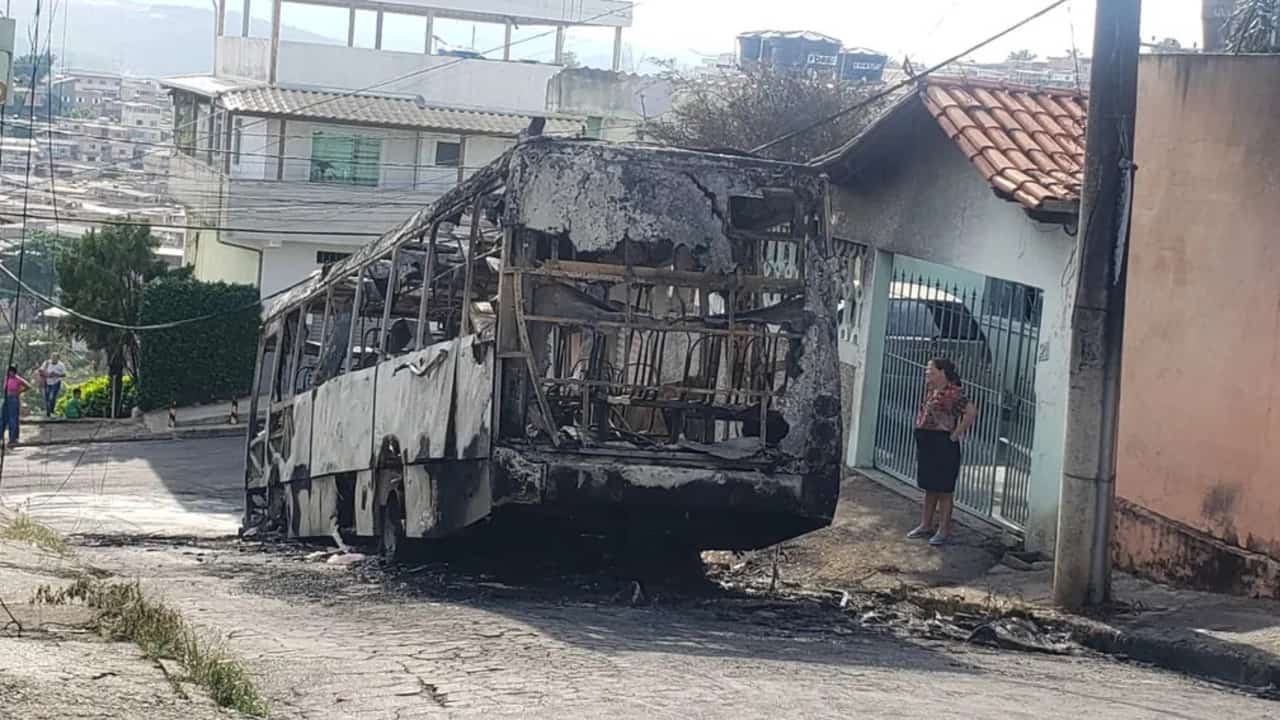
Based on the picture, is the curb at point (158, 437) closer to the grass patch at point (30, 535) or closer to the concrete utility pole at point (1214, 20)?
the grass patch at point (30, 535)

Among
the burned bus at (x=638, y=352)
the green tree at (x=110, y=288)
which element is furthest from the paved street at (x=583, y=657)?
the green tree at (x=110, y=288)

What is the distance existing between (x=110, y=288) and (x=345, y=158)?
6859mm

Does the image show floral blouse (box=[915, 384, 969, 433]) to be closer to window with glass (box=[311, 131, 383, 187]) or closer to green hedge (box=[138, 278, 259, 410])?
green hedge (box=[138, 278, 259, 410])

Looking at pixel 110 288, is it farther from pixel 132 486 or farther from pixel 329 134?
pixel 132 486

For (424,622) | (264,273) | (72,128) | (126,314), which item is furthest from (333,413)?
(72,128)

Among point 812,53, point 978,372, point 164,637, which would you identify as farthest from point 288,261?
point 164,637

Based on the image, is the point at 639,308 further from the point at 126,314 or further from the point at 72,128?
the point at 72,128

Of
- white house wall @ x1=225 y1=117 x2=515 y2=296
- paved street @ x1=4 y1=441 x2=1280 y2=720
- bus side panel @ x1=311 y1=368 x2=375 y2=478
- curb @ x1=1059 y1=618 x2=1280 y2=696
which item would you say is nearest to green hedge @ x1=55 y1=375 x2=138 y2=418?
white house wall @ x1=225 y1=117 x2=515 y2=296

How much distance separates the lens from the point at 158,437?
30656mm

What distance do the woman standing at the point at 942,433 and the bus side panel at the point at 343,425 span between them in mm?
4132

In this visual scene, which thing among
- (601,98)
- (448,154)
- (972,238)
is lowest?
(972,238)

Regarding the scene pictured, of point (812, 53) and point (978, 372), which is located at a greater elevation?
point (812, 53)

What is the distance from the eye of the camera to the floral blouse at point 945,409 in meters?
13.1

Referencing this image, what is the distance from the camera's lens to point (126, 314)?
1352 inches
